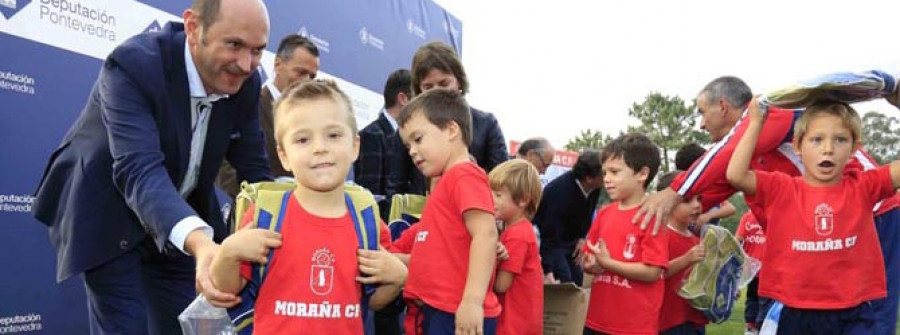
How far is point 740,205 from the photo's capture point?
30828 mm

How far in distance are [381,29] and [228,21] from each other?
5.64m

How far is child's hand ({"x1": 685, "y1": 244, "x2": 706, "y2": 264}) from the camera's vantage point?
14.7 ft

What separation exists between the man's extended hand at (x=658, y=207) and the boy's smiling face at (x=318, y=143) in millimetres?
2131

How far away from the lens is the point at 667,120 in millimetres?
47750

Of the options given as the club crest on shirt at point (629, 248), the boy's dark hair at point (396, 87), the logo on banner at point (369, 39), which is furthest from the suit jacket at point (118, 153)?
the logo on banner at point (369, 39)

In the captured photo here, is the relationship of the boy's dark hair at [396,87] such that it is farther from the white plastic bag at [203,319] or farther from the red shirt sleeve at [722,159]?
the white plastic bag at [203,319]

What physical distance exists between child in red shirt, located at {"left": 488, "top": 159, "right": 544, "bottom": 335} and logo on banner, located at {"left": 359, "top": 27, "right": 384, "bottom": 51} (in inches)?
171

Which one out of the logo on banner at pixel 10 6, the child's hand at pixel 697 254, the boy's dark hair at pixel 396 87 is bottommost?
the child's hand at pixel 697 254

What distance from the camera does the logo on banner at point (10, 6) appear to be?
3887 mm

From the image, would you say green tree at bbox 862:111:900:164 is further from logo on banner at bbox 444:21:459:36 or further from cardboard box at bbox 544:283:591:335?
cardboard box at bbox 544:283:591:335

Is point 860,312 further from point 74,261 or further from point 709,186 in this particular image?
point 74,261

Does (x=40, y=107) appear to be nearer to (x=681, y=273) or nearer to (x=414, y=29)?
(x=681, y=273)

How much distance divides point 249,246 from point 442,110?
49.0 inches

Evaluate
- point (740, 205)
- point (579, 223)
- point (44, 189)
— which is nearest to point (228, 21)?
point (44, 189)
